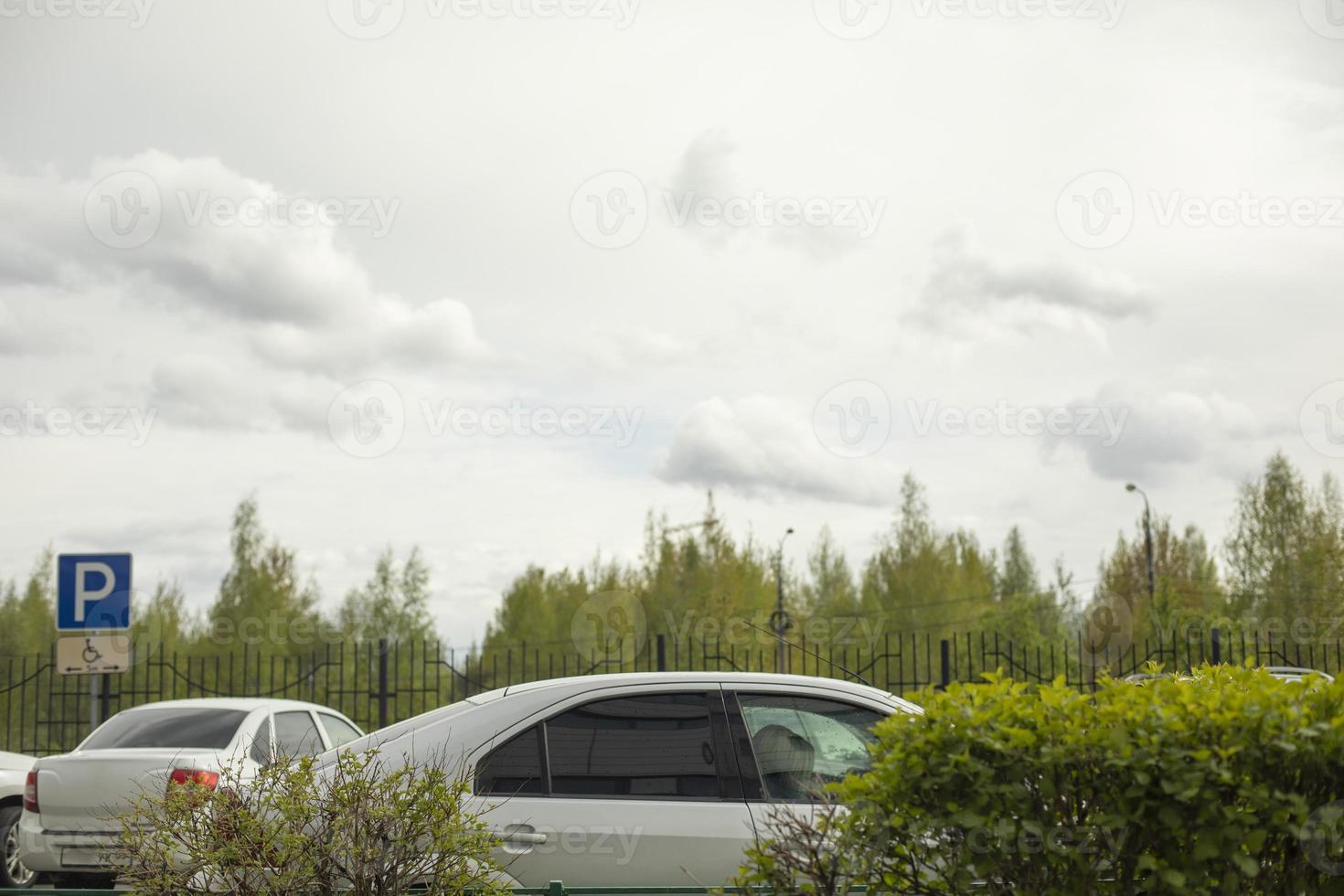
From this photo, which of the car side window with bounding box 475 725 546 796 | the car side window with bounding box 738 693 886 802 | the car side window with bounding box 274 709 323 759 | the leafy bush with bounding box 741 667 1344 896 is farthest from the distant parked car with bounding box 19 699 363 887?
the leafy bush with bounding box 741 667 1344 896

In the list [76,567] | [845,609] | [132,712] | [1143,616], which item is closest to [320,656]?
[845,609]

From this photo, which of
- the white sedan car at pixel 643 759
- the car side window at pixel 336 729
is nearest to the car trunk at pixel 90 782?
the car side window at pixel 336 729

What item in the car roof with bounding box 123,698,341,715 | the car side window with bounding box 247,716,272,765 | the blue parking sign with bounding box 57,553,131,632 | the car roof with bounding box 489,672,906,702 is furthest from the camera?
the blue parking sign with bounding box 57,553,131,632

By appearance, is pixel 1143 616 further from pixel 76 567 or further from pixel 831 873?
pixel 831 873

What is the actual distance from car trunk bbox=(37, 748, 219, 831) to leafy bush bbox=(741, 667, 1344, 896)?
644 centimetres

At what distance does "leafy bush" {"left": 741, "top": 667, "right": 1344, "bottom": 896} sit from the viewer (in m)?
3.87

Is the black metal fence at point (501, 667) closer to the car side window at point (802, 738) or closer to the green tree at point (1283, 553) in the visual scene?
the green tree at point (1283, 553)

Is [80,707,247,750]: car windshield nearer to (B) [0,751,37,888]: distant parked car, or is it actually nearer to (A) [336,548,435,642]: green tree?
(B) [0,751,37,888]: distant parked car

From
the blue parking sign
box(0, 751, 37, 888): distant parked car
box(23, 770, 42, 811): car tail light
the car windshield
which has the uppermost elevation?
the blue parking sign

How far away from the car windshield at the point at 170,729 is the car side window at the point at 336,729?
1.13 m

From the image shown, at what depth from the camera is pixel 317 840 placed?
4.79m

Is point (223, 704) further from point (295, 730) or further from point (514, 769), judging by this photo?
point (514, 769)

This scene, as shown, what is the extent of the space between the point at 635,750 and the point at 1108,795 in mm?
2409

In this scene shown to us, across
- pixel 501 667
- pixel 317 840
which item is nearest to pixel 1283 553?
pixel 501 667
